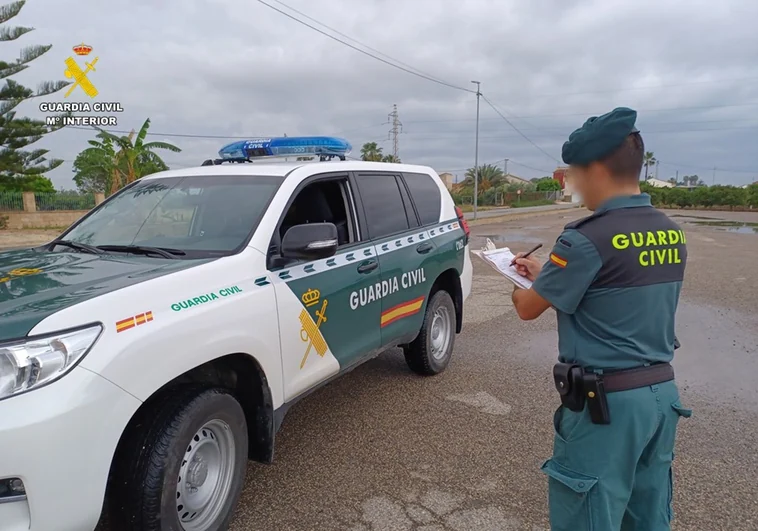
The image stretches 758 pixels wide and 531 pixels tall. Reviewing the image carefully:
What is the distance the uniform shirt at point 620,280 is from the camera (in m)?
1.86

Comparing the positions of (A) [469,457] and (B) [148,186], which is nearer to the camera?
(A) [469,457]

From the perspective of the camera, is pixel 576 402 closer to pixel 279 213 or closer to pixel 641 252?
pixel 641 252

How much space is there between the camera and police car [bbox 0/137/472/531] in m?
1.93

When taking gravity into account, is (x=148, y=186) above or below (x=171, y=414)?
above

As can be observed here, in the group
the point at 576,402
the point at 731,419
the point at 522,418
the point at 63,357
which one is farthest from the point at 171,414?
the point at 731,419

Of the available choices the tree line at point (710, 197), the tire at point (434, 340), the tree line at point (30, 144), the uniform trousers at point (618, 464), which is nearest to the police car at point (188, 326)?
the tire at point (434, 340)

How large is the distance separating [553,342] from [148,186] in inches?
184

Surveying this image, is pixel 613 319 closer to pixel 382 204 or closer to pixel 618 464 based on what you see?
pixel 618 464

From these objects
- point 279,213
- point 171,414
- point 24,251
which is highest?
point 279,213

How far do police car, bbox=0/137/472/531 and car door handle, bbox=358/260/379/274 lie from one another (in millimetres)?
15

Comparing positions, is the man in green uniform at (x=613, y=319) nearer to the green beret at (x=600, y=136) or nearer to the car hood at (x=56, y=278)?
the green beret at (x=600, y=136)

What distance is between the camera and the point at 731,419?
429cm

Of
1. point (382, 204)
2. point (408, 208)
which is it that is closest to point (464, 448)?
point (382, 204)

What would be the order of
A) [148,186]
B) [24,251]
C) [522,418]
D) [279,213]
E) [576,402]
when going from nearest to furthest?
[576,402] → [279,213] → [24,251] → [148,186] → [522,418]
